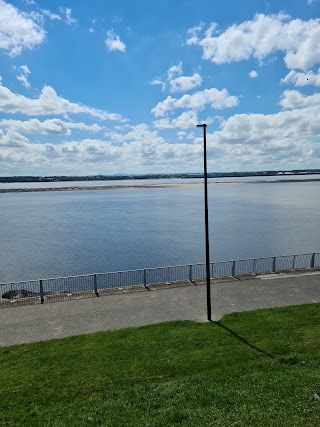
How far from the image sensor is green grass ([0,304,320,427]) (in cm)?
923

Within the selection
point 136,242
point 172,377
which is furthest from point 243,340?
point 136,242

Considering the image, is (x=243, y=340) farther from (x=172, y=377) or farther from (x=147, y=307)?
(x=147, y=307)

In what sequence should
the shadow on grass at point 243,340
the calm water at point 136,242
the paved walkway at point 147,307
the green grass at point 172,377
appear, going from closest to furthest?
1. the green grass at point 172,377
2. the shadow on grass at point 243,340
3. the paved walkway at point 147,307
4. the calm water at point 136,242

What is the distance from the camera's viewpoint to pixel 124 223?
7425 cm

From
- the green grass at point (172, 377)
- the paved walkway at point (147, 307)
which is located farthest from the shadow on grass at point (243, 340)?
the paved walkway at point (147, 307)

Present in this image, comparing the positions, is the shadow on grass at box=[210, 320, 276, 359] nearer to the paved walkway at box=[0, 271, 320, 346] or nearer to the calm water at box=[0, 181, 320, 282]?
the paved walkway at box=[0, 271, 320, 346]

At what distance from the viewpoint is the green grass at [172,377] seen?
9.23 m

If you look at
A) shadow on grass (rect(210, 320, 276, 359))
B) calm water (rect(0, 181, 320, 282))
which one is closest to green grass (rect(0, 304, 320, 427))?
shadow on grass (rect(210, 320, 276, 359))

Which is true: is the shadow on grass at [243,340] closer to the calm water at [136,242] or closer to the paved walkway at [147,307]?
the paved walkway at [147,307]

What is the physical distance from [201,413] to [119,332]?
6.30 m

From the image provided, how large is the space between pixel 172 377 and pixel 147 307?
265 inches

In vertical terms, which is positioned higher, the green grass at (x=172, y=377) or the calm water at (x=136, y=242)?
the green grass at (x=172, y=377)

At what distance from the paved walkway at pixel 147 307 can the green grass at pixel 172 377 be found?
3.81 feet

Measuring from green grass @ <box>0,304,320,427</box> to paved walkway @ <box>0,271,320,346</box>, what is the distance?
45.7 inches
